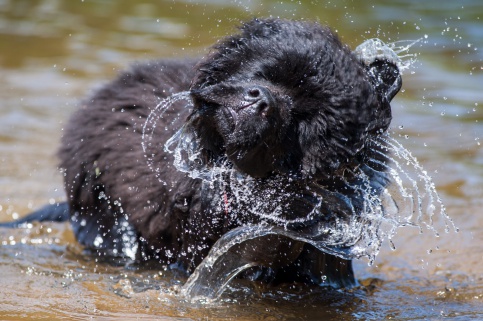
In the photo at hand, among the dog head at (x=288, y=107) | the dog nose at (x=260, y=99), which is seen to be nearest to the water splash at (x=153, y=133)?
the dog head at (x=288, y=107)

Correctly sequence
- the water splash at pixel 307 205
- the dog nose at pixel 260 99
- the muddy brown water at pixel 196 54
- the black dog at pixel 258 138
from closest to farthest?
1. the dog nose at pixel 260 99
2. the black dog at pixel 258 138
3. the water splash at pixel 307 205
4. the muddy brown water at pixel 196 54

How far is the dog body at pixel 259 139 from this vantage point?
3.34 meters

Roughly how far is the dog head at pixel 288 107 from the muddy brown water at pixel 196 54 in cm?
85

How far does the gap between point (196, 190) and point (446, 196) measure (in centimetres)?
266

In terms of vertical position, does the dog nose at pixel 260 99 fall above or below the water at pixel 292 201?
above

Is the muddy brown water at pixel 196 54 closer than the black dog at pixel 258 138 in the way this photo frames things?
No

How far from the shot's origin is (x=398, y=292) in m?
4.34

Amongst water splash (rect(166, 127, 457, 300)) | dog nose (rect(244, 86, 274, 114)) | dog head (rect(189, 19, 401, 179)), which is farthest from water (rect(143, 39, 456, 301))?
dog nose (rect(244, 86, 274, 114))

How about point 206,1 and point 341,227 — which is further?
point 206,1

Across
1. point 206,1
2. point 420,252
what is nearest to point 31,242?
point 420,252

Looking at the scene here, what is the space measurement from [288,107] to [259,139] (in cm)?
21

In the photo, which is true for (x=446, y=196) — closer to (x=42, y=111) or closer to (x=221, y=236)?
(x=221, y=236)

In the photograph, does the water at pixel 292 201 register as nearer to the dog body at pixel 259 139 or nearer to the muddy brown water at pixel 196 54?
the dog body at pixel 259 139

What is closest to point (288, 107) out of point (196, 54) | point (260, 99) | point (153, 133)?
point (260, 99)
